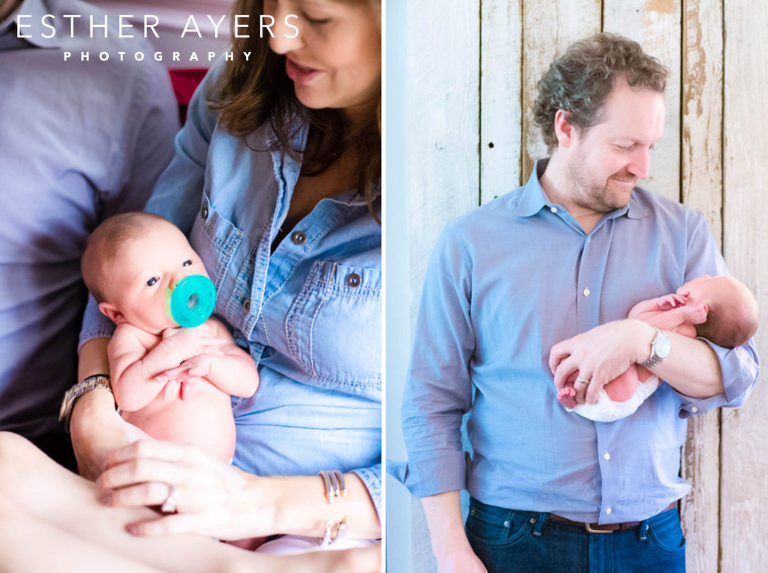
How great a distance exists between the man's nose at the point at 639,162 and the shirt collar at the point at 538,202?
0.14 ft

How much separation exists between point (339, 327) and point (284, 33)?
0.57 m

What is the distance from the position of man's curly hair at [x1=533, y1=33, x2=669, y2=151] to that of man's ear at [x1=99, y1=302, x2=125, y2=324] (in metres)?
0.89

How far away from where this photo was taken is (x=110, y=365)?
1129 mm

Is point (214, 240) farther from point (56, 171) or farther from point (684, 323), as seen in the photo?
point (684, 323)

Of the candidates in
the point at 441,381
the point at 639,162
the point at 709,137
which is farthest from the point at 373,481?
the point at 709,137

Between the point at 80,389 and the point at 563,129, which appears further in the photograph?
the point at 563,129

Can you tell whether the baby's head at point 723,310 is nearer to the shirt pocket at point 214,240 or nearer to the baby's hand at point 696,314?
the baby's hand at point 696,314

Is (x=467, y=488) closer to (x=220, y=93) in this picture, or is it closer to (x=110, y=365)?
(x=110, y=365)

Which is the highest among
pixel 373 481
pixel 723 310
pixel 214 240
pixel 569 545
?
pixel 214 240

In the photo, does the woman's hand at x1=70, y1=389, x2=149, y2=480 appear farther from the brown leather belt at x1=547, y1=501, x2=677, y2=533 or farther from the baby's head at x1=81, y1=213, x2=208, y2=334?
the brown leather belt at x1=547, y1=501, x2=677, y2=533

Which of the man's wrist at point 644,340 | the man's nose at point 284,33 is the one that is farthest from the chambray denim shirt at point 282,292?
the man's wrist at point 644,340

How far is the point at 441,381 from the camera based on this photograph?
51.3 inches

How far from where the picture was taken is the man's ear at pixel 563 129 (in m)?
1.26

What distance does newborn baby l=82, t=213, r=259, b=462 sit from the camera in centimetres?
111
